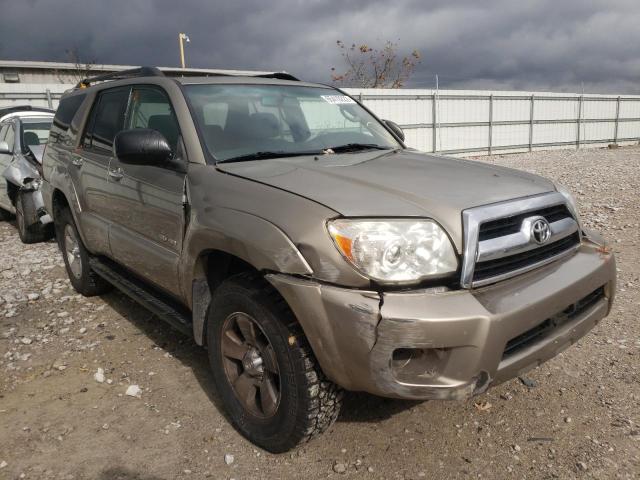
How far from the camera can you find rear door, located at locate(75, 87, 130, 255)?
3.76 m

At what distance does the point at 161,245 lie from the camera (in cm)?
305

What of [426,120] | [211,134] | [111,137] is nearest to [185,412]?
[211,134]

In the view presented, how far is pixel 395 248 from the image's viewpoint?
2.02 metres

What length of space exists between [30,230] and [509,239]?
6.60 m

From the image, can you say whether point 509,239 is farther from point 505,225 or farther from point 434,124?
point 434,124

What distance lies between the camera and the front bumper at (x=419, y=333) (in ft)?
6.31

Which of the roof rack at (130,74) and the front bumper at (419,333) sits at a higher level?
the roof rack at (130,74)

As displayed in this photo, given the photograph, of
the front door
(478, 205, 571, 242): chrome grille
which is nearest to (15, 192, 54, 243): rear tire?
the front door

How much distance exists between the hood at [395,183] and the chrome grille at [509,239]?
0.05 meters

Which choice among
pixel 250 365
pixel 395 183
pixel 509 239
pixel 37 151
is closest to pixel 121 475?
pixel 250 365

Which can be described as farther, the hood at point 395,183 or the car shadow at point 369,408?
the car shadow at point 369,408

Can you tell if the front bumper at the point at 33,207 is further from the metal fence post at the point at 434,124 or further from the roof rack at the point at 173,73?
the metal fence post at the point at 434,124

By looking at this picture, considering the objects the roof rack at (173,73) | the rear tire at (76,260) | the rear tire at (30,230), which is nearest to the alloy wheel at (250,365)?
the roof rack at (173,73)

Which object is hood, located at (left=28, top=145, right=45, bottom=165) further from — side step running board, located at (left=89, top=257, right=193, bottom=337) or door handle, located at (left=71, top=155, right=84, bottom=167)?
side step running board, located at (left=89, top=257, right=193, bottom=337)
